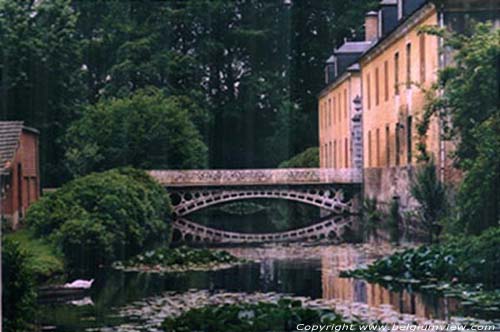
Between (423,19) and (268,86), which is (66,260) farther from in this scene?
(268,86)

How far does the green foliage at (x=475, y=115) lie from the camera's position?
70.7ft

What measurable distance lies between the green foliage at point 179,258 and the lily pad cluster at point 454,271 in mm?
5165

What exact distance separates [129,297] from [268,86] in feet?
121

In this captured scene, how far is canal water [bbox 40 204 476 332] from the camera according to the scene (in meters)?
16.0

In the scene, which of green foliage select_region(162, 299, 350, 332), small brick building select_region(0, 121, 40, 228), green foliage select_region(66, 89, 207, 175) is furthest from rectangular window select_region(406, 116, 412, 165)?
green foliage select_region(162, 299, 350, 332)

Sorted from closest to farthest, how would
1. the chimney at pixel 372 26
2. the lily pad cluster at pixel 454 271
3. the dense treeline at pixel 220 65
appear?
the lily pad cluster at pixel 454 271, the chimney at pixel 372 26, the dense treeline at pixel 220 65

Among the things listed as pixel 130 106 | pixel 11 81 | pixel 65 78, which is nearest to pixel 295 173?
pixel 130 106

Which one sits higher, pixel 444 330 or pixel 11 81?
pixel 11 81

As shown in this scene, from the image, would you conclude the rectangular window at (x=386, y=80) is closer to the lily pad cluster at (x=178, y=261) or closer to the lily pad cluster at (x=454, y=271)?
the lily pad cluster at (x=178, y=261)

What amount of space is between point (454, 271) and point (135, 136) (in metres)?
24.9

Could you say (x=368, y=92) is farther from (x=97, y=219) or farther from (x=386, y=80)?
(x=97, y=219)

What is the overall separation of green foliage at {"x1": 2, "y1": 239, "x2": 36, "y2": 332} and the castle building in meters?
17.2

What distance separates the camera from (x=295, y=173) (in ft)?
142

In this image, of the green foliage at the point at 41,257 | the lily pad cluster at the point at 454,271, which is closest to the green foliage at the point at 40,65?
the green foliage at the point at 41,257
